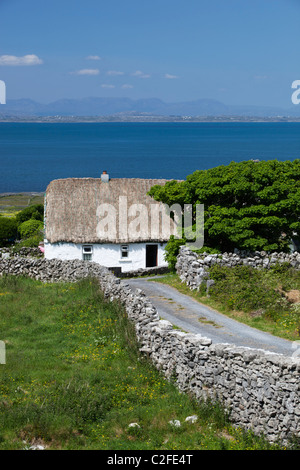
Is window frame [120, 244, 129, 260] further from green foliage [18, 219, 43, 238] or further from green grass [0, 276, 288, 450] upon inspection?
green foliage [18, 219, 43, 238]

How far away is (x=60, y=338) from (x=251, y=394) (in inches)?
322

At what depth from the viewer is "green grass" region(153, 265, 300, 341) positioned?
1850cm

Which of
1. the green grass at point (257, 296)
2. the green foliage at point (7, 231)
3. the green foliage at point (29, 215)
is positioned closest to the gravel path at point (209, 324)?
the green grass at point (257, 296)

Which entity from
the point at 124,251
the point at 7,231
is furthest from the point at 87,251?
the point at 7,231

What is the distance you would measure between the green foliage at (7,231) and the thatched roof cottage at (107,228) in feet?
50.1

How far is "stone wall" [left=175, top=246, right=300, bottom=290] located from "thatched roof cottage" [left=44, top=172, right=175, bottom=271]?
8.70 metres

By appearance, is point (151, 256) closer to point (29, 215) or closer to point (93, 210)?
point (93, 210)

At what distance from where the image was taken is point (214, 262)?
23.6m

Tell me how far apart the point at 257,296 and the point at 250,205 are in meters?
8.30

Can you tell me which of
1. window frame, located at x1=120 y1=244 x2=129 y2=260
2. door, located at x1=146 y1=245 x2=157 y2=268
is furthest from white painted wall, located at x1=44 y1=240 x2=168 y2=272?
door, located at x1=146 y1=245 x2=157 y2=268

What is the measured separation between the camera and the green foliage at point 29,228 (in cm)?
5072

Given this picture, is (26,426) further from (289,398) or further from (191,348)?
(289,398)

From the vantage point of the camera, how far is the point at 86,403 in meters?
13.8

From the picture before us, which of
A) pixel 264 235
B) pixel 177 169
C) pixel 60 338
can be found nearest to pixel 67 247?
pixel 264 235
